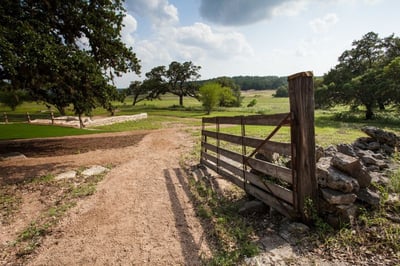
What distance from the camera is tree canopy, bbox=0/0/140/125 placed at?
6.55m

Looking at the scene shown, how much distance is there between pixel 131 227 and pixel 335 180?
348cm

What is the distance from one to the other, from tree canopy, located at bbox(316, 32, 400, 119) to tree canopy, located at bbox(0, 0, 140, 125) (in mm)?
25568

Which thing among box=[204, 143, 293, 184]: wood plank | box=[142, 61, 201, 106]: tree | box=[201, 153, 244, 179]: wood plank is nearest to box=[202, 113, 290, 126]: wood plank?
box=[204, 143, 293, 184]: wood plank

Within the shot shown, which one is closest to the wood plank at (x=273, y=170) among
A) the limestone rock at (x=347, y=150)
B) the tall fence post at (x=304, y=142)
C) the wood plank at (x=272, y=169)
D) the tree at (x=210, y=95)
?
the wood plank at (x=272, y=169)

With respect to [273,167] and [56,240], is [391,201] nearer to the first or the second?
[273,167]

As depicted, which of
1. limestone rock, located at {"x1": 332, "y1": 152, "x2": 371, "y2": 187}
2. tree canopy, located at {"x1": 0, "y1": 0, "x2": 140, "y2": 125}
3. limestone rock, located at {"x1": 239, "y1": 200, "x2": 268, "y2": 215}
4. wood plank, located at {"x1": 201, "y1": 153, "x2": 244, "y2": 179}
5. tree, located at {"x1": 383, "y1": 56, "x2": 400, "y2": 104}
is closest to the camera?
limestone rock, located at {"x1": 332, "y1": 152, "x2": 371, "y2": 187}

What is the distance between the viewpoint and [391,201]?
11.0 feet

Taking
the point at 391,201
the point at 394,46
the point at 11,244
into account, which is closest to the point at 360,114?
the point at 394,46

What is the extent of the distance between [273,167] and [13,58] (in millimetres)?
7524

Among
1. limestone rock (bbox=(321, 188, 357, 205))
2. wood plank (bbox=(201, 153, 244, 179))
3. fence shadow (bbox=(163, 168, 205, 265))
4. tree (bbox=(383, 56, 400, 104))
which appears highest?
tree (bbox=(383, 56, 400, 104))

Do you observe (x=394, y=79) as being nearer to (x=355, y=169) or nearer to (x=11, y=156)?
(x=355, y=169)

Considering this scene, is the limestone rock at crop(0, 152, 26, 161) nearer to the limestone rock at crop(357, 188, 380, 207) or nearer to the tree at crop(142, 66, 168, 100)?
the limestone rock at crop(357, 188, 380, 207)

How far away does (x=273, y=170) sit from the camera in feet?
12.5

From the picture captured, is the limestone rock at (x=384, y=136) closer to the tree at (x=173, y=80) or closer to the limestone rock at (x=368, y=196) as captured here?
the limestone rock at (x=368, y=196)
